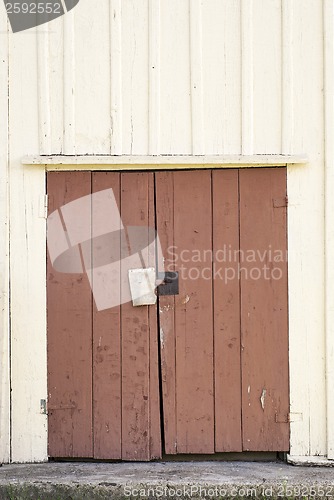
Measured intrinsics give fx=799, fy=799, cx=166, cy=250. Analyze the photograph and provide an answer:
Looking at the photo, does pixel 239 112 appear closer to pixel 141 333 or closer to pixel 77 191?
pixel 77 191

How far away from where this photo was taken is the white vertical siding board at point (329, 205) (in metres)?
5.28

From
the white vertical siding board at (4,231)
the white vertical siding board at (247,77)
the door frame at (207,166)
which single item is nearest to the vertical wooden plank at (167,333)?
the door frame at (207,166)

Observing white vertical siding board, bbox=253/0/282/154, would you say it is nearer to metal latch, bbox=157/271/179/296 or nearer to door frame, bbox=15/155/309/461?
door frame, bbox=15/155/309/461

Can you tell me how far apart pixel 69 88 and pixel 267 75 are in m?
1.33

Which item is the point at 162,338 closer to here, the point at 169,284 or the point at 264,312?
the point at 169,284

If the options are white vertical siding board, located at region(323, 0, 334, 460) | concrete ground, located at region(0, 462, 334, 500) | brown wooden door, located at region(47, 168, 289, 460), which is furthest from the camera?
brown wooden door, located at region(47, 168, 289, 460)

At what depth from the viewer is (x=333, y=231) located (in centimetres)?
530

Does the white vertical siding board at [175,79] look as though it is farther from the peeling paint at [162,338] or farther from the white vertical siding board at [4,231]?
the peeling paint at [162,338]

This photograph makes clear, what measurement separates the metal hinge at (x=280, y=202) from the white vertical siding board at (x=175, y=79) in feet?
2.17

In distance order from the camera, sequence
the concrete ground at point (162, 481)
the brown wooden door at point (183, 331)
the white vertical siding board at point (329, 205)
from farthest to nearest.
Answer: the brown wooden door at point (183, 331) → the white vertical siding board at point (329, 205) → the concrete ground at point (162, 481)

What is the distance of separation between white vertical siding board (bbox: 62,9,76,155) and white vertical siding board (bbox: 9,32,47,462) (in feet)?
0.65

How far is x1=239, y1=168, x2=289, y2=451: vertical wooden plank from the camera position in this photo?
5363 mm

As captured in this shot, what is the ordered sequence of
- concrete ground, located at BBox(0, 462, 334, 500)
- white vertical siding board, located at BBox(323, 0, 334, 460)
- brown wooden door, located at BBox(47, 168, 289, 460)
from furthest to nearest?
brown wooden door, located at BBox(47, 168, 289, 460), white vertical siding board, located at BBox(323, 0, 334, 460), concrete ground, located at BBox(0, 462, 334, 500)

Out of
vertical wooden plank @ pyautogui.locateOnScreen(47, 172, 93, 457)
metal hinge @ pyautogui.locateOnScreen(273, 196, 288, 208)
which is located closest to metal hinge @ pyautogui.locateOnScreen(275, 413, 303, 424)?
vertical wooden plank @ pyautogui.locateOnScreen(47, 172, 93, 457)
